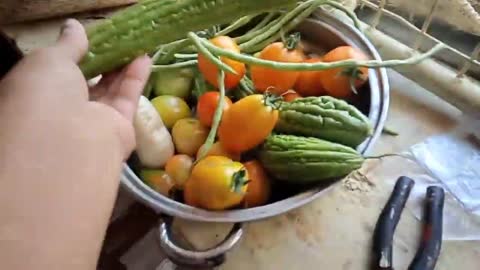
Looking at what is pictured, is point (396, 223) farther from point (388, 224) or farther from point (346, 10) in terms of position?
point (346, 10)

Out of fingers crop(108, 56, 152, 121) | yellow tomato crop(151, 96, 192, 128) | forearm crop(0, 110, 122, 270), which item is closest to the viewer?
forearm crop(0, 110, 122, 270)

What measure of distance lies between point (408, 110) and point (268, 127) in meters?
0.20

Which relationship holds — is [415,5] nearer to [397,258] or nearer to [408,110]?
[408,110]

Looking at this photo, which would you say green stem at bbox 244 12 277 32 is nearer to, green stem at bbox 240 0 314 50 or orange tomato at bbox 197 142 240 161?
green stem at bbox 240 0 314 50

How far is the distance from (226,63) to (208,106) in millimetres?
39

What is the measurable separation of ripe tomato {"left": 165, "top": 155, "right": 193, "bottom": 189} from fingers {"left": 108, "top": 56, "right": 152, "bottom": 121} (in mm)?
75

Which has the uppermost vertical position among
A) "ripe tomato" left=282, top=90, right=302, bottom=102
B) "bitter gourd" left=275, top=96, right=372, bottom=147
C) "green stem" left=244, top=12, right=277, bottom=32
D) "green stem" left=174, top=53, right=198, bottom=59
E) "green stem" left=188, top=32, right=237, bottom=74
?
"green stem" left=188, top=32, right=237, bottom=74

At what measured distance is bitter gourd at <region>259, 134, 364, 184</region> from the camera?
0.53 metres

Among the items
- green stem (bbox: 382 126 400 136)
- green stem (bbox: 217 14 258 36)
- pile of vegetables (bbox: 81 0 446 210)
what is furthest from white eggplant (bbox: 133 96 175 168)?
green stem (bbox: 382 126 400 136)

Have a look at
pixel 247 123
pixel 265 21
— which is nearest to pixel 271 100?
pixel 247 123

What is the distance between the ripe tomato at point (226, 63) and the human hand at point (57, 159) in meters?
0.10

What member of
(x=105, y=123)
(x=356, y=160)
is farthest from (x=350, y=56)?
(x=105, y=123)

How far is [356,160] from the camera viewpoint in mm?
529

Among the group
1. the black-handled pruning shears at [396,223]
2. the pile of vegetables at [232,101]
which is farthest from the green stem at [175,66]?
the black-handled pruning shears at [396,223]
